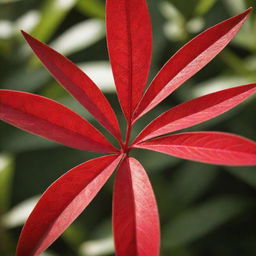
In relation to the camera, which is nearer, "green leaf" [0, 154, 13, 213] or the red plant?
the red plant

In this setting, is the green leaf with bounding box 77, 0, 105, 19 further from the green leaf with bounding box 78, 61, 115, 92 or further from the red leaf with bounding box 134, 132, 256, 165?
the red leaf with bounding box 134, 132, 256, 165

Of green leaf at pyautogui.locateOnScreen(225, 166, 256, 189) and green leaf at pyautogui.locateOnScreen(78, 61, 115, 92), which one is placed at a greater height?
green leaf at pyautogui.locateOnScreen(78, 61, 115, 92)

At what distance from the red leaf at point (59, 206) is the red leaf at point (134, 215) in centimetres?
2

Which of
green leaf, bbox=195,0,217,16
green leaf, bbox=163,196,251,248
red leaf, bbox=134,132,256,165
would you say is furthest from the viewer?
green leaf, bbox=163,196,251,248

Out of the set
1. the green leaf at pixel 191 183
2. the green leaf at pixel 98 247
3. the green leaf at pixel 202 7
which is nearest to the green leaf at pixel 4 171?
the green leaf at pixel 98 247

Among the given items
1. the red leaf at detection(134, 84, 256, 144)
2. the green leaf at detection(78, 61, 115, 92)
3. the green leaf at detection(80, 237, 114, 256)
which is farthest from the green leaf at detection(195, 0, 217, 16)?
the green leaf at detection(80, 237, 114, 256)

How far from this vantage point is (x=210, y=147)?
336 mm

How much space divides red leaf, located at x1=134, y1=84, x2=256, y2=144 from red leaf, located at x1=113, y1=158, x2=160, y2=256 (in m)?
0.04

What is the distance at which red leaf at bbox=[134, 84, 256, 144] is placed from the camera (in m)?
0.34

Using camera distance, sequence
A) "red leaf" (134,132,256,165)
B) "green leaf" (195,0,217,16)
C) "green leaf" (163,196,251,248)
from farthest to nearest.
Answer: "green leaf" (163,196,251,248) < "green leaf" (195,0,217,16) < "red leaf" (134,132,256,165)

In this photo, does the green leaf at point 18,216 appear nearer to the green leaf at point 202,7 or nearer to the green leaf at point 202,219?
the green leaf at point 202,219

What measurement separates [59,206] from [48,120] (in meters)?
0.07

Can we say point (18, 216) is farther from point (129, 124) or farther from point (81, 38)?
point (129, 124)

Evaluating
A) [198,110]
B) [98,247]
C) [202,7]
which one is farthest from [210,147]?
[98,247]
